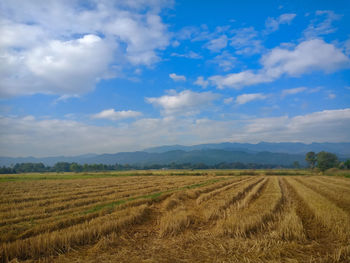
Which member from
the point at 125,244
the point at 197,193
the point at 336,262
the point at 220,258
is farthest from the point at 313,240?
the point at 197,193

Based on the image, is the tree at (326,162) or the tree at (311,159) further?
the tree at (311,159)

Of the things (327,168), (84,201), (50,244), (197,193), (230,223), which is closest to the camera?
(50,244)

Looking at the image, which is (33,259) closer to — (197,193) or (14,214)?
(14,214)

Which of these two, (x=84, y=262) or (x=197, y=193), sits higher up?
(x=84, y=262)

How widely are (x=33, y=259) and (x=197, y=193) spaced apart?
14.7 m

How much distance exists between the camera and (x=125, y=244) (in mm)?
6922

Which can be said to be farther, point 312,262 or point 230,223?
point 230,223

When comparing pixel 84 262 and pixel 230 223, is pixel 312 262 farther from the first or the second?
pixel 84 262

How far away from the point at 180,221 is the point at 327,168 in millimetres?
99570

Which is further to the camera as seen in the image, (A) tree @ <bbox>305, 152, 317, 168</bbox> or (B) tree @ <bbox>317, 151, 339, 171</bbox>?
(A) tree @ <bbox>305, 152, 317, 168</bbox>

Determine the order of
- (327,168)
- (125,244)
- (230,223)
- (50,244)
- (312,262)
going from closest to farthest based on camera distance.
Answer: (312,262) → (50,244) → (125,244) → (230,223) → (327,168)

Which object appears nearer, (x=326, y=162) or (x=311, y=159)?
(x=326, y=162)

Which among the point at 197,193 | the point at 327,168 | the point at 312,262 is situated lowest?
the point at 327,168

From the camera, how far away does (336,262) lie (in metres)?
5.26
